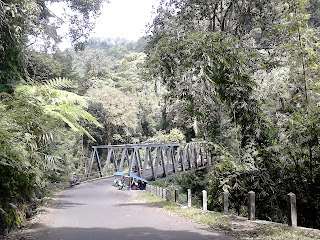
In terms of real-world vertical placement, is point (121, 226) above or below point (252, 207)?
below

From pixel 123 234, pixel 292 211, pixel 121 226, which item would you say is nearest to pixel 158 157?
pixel 121 226

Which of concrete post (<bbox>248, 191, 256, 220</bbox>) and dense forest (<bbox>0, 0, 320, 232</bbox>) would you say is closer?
dense forest (<bbox>0, 0, 320, 232</bbox>)

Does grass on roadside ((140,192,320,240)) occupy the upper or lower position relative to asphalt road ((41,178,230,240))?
upper

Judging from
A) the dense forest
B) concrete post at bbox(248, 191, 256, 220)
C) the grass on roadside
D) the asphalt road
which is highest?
the dense forest

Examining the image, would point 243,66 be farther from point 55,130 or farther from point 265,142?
point 55,130

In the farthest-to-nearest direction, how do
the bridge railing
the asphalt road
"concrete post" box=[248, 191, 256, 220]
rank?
1. the bridge railing
2. "concrete post" box=[248, 191, 256, 220]
3. the asphalt road

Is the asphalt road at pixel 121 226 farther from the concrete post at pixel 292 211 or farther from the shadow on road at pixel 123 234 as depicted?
the concrete post at pixel 292 211

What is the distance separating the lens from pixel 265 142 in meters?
7.81

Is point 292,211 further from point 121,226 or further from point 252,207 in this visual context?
point 121,226

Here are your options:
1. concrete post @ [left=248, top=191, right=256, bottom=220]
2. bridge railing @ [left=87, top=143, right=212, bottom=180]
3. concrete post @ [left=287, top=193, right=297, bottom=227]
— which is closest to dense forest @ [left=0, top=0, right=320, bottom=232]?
concrete post @ [left=248, top=191, right=256, bottom=220]

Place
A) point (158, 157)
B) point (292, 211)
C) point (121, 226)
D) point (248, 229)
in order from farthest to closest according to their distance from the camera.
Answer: point (158, 157)
point (121, 226)
point (248, 229)
point (292, 211)

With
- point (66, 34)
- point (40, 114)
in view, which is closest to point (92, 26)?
point (66, 34)

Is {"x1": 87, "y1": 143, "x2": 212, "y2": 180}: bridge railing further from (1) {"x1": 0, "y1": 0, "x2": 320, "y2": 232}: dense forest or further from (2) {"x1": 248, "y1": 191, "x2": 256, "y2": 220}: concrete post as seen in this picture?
(2) {"x1": 248, "y1": 191, "x2": 256, "y2": 220}: concrete post

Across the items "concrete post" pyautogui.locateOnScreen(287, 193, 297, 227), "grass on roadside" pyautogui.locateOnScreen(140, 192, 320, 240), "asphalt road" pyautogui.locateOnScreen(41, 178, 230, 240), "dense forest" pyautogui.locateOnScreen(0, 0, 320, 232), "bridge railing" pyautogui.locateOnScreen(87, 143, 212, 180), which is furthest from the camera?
"bridge railing" pyautogui.locateOnScreen(87, 143, 212, 180)
